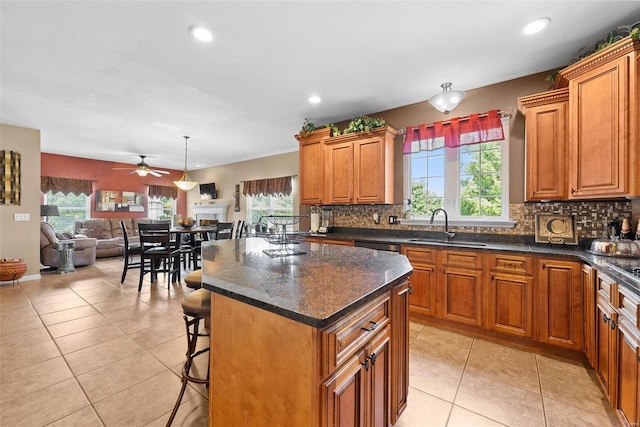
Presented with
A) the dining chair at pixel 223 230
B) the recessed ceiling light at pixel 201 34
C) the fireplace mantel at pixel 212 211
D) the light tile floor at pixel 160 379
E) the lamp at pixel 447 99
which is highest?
the recessed ceiling light at pixel 201 34

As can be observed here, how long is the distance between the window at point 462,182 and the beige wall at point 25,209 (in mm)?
6047

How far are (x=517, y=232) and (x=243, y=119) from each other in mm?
3938

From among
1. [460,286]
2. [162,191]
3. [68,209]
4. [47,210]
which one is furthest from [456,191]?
[68,209]

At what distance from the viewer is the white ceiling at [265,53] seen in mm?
1979

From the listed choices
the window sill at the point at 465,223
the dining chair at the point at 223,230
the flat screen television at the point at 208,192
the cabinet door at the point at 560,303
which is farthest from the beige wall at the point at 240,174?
the cabinet door at the point at 560,303

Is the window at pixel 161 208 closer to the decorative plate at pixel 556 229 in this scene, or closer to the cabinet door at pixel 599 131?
the decorative plate at pixel 556 229

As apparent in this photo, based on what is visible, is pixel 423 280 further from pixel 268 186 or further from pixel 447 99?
pixel 268 186

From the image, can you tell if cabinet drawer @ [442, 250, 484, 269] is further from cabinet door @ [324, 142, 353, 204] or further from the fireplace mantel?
the fireplace mantel

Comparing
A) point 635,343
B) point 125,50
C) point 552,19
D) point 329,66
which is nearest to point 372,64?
point 329,66

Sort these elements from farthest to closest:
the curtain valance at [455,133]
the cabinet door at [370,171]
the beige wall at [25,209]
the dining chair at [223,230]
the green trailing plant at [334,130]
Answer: the dining chair at [223,230] → the beige wall at [25,209] → the green trailing plant at [334,130] → the cabinet door at [370,171] → the curtain valance at [455,133]

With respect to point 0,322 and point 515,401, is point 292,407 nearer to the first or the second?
point 515,401

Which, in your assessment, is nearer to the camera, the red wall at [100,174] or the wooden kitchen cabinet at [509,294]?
the wooden kitchen cabinet at [509,294]

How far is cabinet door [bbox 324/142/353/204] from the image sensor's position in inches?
149

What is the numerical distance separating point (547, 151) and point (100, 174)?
9237mm
